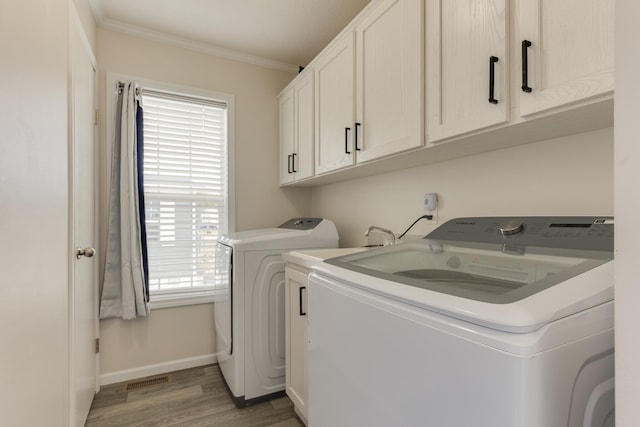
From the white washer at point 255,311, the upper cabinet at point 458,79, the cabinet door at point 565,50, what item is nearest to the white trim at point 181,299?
the white washer at point 255,311

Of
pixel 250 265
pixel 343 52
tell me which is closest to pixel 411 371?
pixel 250 265

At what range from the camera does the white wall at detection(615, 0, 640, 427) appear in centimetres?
37

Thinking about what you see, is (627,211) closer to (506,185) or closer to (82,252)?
(506,185)

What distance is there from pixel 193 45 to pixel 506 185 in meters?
2.37

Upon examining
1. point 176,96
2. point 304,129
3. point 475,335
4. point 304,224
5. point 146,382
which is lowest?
point 146,382

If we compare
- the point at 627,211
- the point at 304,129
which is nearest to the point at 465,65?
the point at 627,211

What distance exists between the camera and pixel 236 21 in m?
2.12

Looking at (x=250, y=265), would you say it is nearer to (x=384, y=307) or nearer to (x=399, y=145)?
(x=399, y=145)

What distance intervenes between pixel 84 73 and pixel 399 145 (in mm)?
1795

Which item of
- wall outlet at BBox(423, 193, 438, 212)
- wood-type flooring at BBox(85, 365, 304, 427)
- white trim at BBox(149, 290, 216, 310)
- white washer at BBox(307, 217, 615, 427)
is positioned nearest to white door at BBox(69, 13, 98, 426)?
wood-type flooring at BBox(85, 365, 304, 427)

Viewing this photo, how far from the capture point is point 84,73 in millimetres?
1762

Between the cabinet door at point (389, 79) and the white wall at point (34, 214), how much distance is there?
128 centimetres

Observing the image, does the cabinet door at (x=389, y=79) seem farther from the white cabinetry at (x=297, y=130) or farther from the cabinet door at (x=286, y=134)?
the cabinet door at (x=286, y=134)

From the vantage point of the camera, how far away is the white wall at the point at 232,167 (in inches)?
86.3
